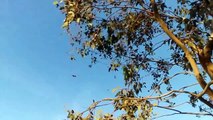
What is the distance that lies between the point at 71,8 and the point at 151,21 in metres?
3.50

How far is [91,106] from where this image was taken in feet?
49.8

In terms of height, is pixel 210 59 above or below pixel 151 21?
below

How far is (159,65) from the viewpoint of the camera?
1777cm

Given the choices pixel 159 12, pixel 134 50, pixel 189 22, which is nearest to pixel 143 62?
pixel 134 50

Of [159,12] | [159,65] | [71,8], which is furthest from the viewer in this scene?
[159,65]

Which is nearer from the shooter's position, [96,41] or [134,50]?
[96,41]

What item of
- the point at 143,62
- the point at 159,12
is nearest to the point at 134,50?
the point at 143,62

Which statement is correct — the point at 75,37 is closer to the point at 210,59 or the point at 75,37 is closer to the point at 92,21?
the point at 92,21

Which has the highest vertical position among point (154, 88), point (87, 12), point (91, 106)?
point (87, 12)

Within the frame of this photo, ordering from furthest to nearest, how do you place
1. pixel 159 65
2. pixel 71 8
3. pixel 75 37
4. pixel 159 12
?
1. pixel 159 65
2. pixel 159 12
3. pixel 75 37
4. pixel 71 8

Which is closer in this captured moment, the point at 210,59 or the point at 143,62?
the point at 210,59

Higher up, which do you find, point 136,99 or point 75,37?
point 75,37

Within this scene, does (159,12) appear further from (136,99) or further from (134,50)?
(136,99)

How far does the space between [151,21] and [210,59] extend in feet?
9.74
